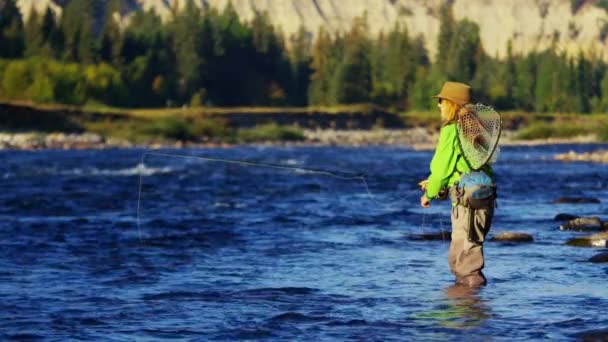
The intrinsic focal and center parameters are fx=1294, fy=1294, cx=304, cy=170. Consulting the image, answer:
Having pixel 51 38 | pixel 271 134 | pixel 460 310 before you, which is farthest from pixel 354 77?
pixel 460 310

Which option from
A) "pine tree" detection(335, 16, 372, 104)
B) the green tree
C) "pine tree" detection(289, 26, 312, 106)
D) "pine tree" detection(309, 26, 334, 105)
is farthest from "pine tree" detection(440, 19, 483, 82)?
the green tree

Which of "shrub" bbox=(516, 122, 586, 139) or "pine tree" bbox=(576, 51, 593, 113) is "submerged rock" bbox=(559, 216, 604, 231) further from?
"pine tree" bbox=(576, 51, 593, 113)

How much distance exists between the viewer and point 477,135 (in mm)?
11891

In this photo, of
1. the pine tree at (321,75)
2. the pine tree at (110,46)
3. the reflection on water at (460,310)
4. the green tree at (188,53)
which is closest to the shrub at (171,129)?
the pine tree at (110,46)

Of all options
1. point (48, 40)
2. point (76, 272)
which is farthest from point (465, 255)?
point (48, 40)

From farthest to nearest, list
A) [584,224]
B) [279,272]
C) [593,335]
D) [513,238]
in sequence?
[584,224] → [513,238] → [279,272] → [593,335]

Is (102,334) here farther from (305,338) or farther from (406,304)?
(406,304)

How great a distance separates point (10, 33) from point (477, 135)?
135 metres

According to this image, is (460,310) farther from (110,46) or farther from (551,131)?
(110,46)

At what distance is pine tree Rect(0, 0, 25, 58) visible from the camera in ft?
457

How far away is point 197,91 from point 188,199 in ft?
414

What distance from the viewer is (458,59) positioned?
180 meters

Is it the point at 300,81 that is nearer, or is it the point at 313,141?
the point at 313,141

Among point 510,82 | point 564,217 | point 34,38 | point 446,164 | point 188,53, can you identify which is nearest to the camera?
point 446,164
